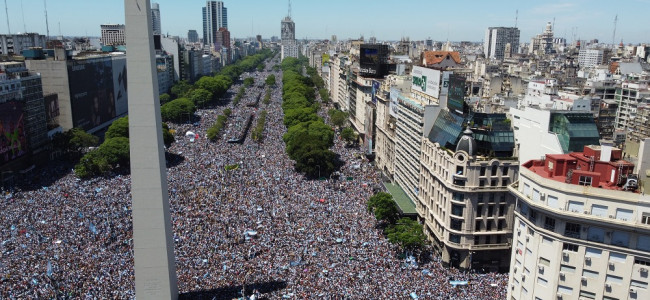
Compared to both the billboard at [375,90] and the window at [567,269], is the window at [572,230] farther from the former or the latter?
the billboard at [375,90]

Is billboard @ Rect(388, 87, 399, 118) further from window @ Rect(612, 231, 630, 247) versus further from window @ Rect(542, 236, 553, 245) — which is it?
window @ Rect(612, 231, 630, 247)

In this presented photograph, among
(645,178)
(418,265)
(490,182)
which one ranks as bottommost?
(418,265)

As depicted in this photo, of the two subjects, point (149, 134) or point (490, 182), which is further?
point (490, 182)

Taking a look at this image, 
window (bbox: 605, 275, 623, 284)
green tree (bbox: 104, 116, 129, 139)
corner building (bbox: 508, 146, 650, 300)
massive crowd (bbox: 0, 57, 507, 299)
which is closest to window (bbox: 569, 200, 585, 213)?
corner building (bbox: 508, 146, 650, 300)

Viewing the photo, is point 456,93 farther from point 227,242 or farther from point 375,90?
point 375,90

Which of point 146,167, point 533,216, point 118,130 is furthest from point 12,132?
point 533,216

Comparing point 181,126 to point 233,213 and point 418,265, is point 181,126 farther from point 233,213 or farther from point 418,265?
point 418,265

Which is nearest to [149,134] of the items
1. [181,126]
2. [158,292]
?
[158,292]
